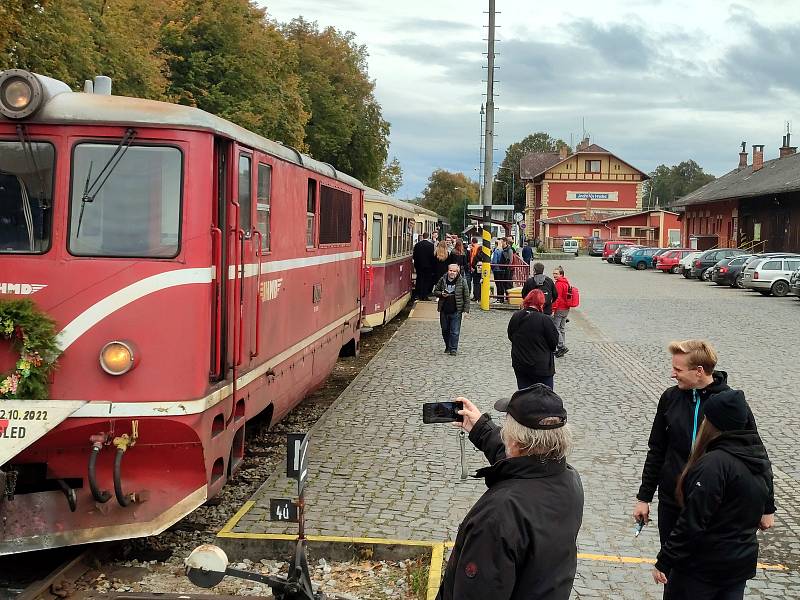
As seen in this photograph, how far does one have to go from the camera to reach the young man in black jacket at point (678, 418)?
5.12 meters

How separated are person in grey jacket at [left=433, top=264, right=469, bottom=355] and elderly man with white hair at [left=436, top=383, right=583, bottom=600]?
13.1 metres

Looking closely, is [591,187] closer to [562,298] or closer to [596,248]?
[596,248]

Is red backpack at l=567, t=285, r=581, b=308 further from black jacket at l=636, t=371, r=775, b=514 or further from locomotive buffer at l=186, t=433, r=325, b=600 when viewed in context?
locomotive buffer at l=186, t=433, r=325, b=600

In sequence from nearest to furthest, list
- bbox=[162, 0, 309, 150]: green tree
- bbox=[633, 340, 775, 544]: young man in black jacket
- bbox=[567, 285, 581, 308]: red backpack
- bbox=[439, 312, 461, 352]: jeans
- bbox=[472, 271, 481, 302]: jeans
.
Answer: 1. bbox=[633, 340, 775, 544]: young man in black jacket
2. bbox=[567, 285, 581, 308]: red backpack
3. bbox=[439, 312, 461, 352]: jeans
4. bbox=[472, 271, 481, 302]: jeans
5. bbox=[162, 0, 309, 150]: green tree

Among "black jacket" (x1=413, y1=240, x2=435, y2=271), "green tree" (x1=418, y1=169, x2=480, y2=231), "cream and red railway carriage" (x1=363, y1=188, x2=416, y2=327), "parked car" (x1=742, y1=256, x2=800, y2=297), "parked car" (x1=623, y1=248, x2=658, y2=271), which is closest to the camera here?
"cream and red railway carriage" (x1=363, y1=188, x2=416, y2=327)

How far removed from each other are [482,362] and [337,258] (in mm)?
4439

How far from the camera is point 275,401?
359 inches

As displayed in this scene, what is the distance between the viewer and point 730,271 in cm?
3959

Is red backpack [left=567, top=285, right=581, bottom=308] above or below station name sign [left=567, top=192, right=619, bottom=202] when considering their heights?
below

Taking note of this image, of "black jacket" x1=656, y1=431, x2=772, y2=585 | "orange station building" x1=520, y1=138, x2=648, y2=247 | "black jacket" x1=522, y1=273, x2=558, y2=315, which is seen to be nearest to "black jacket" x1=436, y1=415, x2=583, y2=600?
"black jacket" x1=656, y1=431, x2=772, y2=585

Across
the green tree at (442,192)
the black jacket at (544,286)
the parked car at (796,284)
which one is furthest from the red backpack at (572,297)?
the green tree at (442,192)

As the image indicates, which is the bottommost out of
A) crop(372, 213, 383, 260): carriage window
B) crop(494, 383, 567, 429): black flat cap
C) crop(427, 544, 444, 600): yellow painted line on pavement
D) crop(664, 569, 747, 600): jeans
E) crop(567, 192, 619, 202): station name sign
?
crop(427, 544, 444, 600): yellow painted line on pavement

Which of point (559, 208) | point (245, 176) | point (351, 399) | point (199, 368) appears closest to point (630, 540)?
point (199, 368)

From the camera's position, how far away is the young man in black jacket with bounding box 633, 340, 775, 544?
16.8 feet
